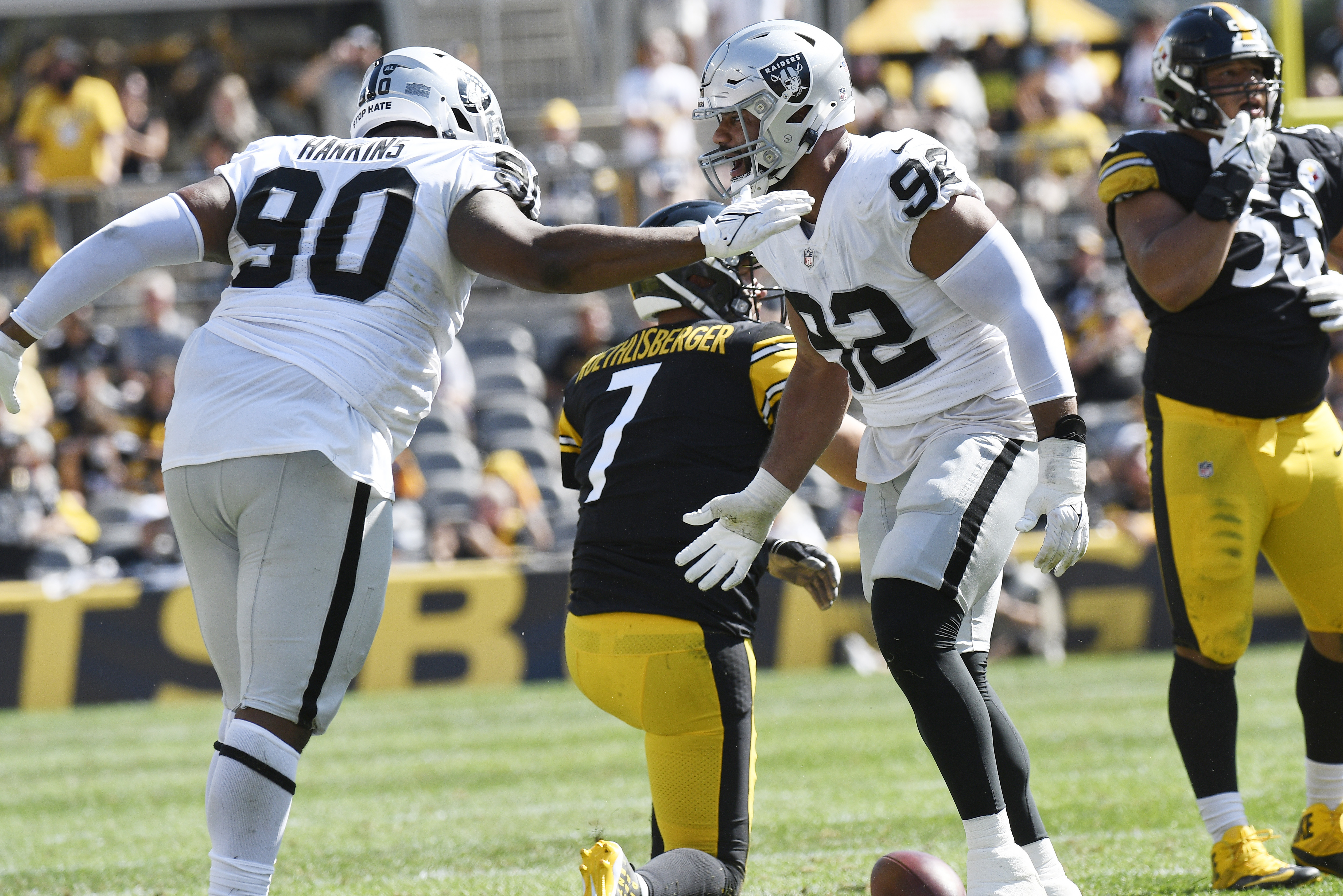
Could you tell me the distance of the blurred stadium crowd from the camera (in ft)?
37.8

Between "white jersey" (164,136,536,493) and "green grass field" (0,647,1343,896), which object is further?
"green grass field" (0,647,1343,896)

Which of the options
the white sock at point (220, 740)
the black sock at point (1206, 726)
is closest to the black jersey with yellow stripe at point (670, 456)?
the white sock at point (220, 740)

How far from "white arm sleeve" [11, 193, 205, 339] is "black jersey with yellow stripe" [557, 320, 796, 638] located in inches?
43.6

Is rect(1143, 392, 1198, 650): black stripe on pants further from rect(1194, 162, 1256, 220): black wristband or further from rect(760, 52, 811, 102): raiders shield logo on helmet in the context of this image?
rect(760, 52, 811, 102): raiders shield logo on helmet

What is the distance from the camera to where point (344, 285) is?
3.36 meters

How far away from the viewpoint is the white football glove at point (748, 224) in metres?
3.19

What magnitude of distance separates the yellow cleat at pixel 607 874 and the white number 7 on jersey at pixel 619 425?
3.10 feet

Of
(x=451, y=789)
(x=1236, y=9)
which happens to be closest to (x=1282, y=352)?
(x=1236, y=9)

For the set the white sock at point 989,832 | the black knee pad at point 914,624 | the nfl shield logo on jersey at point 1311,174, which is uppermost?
the nfl shield logo on jersey at point 1311,174

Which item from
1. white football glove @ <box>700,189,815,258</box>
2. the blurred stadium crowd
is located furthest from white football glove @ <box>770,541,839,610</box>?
the blurred stadium crowd

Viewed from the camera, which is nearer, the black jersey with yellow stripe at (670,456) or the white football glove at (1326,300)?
the black jersey with yellow stripe at (670,456)

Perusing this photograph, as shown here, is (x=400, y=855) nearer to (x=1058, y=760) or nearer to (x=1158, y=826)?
(x=1158, y=826)

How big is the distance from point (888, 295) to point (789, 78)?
22.9 inches

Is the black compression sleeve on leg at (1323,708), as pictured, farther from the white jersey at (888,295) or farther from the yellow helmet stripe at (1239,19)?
the yellow helmet stripe at (1239,19)
